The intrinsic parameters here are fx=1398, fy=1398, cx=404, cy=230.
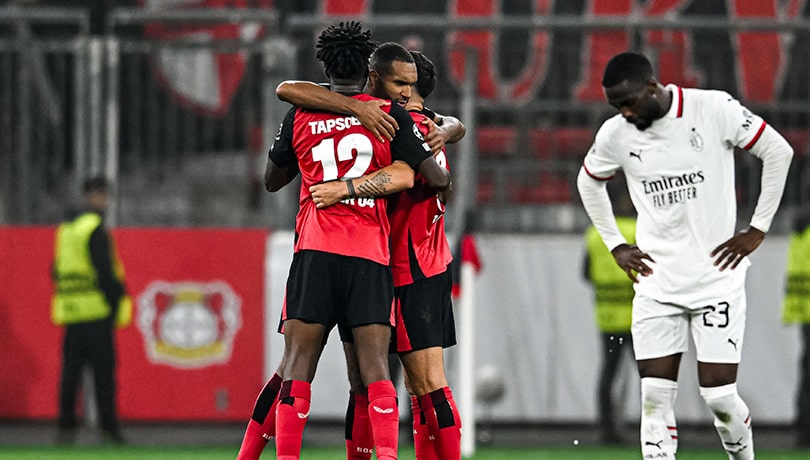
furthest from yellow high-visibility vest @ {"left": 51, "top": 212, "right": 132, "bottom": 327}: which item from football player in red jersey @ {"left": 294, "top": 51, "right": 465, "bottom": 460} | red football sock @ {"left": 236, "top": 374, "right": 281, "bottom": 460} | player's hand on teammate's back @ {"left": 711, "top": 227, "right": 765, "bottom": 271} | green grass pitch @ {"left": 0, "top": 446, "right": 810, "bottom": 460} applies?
player's hand on teammate's back @ {"left": 711, "top": 227, "right": 765, "bottom": 271}

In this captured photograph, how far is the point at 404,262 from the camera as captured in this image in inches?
265

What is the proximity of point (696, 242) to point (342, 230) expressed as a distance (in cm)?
187

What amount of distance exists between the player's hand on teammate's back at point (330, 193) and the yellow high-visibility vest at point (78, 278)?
5.55 m

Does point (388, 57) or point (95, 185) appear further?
point (95, 185)

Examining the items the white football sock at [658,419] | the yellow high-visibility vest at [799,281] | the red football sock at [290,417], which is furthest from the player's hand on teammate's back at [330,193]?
the yellow high-visibility vest at [799,281]

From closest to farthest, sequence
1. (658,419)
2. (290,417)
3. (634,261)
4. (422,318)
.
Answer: (290,417), (422,318), (658,419), (634,261)

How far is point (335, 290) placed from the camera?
6309 mm

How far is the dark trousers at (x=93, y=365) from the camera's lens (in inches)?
448

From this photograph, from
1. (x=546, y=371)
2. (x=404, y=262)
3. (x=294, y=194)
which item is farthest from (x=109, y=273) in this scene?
(x=404, y=262)

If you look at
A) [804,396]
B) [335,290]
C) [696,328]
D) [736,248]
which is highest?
Answer: [736,248]

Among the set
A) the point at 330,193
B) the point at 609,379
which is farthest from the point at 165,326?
the point at 330,193

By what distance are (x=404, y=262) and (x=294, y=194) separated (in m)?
5.29

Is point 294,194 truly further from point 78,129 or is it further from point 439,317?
point 439,317

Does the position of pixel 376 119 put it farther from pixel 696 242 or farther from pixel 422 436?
pixel 696 242
